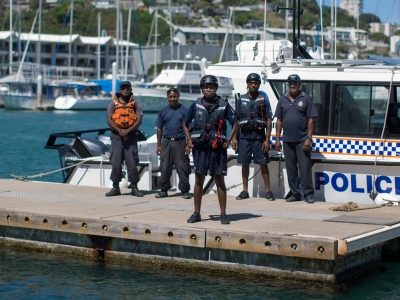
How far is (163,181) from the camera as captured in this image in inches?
454

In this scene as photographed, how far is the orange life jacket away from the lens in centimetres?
1125

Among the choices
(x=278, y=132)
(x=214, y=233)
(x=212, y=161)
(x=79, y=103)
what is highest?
(x=278, y=132)

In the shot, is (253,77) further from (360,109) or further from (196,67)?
(196,67)

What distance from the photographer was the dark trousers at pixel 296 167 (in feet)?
35.6

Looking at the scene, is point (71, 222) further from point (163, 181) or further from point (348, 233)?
point (348, 233)

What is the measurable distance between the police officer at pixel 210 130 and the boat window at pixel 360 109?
103 inches

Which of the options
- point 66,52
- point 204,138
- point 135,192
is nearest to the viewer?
point 204,138

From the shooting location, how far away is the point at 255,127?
11.1 m

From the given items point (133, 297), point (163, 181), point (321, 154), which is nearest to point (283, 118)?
point (321, 154)

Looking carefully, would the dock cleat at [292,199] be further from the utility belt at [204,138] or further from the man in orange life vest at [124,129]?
the utility belt at [204,138]

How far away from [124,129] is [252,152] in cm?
191

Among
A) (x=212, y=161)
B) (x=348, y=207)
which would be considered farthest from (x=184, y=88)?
(x=212, y=161)

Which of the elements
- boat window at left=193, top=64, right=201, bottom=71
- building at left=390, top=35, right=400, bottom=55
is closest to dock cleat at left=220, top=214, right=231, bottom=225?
building at left=390, top=35, right=400, bottom=55

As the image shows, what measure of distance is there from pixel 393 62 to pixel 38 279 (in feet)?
20.9
